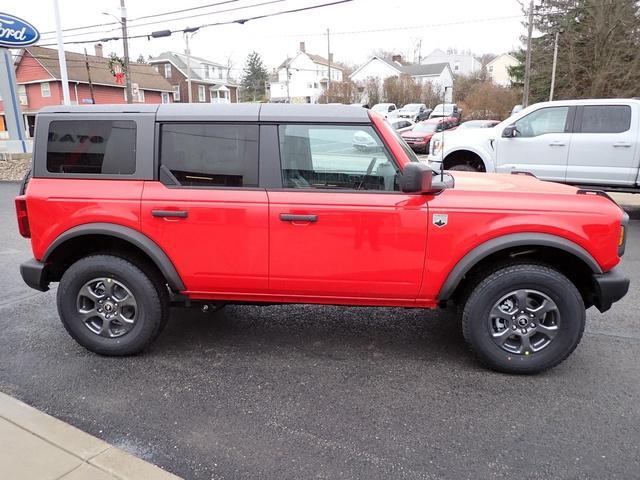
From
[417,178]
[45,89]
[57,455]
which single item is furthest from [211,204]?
[45,89]

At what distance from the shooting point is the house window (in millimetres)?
44094

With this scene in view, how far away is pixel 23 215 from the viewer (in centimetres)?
370

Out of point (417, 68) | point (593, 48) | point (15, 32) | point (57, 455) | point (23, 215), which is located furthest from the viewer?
point (417, 68)

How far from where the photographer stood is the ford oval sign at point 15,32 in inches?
584

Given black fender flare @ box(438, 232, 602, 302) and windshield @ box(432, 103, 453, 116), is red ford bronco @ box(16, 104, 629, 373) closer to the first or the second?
black fender flare @ box(438, 232, 602, 302)

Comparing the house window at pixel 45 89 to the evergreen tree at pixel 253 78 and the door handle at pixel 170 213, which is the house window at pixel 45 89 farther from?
the door handle at pixel 170 213

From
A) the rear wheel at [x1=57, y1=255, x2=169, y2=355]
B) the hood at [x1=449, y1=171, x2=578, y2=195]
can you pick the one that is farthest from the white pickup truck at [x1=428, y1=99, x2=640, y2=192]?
the rear wheel at [x1=57, y1=255, x2=169, y2=355]

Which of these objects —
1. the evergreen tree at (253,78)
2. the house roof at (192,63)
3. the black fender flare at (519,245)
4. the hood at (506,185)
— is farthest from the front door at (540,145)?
the evergreen tree at (253,78)

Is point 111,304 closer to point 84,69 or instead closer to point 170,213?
point 170,213

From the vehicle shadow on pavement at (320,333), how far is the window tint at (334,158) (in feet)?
4.34

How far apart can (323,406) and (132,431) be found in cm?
114

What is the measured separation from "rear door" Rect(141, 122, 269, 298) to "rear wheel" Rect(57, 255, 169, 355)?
0.32m

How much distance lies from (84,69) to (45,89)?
149 inches

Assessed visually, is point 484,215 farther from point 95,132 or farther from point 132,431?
point 95,132
